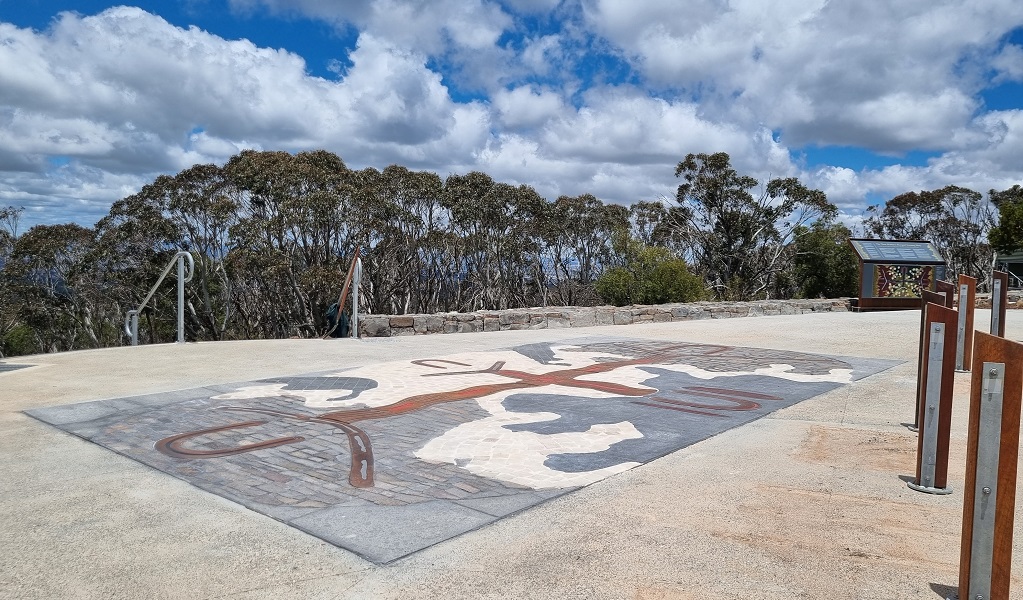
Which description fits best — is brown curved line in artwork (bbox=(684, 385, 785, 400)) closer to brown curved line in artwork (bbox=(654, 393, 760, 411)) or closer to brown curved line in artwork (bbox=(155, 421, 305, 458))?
brown curved line in artwork (bbox=(654, 393, 760, 411))

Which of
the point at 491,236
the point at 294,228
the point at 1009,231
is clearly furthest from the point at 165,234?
the point at 1009,231

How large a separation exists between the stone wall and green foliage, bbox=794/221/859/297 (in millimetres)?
11328

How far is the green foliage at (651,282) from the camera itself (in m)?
21.0

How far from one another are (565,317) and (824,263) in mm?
19702

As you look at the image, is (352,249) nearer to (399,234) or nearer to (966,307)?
(399,234)

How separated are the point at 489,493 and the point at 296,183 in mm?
25242

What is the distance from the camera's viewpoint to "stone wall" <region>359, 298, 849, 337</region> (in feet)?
44.1

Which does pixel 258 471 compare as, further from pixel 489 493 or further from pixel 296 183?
pixel 296 183

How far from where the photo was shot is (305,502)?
4.10 m

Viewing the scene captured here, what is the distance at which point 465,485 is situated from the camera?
4.45 m

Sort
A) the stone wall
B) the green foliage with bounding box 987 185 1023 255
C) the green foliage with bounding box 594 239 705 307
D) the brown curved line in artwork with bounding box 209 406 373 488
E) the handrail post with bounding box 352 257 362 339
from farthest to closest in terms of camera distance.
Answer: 1. the green foliage with bounding box 987 185 1023 255
2. the green foliage with bounding box 594 239 705 307
3. the stone wall
4. the handrail post with bounding box 352 257 362 339
5. the brown curved line in artwork with bounding box 209 406 373 488

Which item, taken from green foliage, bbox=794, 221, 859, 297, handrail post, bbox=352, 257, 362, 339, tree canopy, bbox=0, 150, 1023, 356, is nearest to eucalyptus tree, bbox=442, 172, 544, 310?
tree canopy, bbox=0, 150, 1023, 356

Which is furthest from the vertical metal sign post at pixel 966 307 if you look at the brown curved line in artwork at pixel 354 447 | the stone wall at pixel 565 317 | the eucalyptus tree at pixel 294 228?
the eucalyptus tree at pixel 294 228

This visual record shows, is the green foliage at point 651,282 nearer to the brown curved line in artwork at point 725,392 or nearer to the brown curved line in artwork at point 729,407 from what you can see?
the brown curved line in artwork at point 725,392
